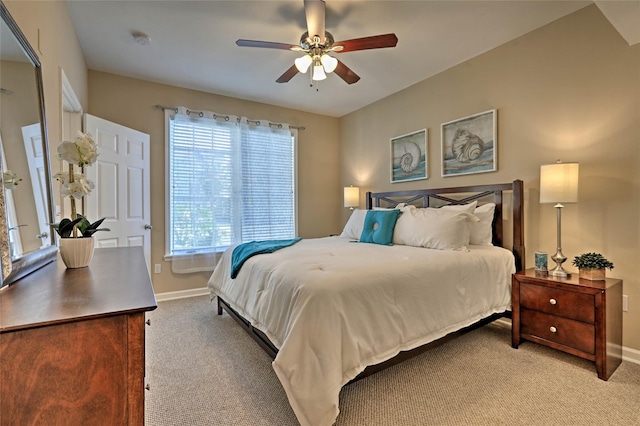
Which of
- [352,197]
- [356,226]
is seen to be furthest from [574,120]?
[352,197]

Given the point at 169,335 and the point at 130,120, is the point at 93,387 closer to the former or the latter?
the point at 169,335

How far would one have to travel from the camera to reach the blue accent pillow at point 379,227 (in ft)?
10.3

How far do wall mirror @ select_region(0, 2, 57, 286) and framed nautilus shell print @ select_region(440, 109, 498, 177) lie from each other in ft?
11.5

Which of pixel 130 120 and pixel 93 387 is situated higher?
pixel 130 120

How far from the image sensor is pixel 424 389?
1935 mm

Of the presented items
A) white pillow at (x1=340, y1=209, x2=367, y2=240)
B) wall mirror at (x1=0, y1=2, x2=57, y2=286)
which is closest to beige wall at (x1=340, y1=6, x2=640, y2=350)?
white pillow at (x1=340, y1=209, x2=367, y2=240)

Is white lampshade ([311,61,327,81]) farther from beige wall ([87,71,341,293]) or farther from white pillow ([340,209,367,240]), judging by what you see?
beige wall ([87,71,341,293])

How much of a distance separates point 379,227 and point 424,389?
163 centimetres

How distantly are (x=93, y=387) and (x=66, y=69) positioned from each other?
263cm

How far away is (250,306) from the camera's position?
2.24 m

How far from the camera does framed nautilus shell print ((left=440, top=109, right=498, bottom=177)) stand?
3.09 metres

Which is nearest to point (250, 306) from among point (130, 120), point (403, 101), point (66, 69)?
point (66, 69)

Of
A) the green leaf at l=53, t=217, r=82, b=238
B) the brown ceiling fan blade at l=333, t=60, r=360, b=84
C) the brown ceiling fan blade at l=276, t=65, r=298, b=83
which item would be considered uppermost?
the brown ceiling fan blade at l=276, t=65, r=298, b=83

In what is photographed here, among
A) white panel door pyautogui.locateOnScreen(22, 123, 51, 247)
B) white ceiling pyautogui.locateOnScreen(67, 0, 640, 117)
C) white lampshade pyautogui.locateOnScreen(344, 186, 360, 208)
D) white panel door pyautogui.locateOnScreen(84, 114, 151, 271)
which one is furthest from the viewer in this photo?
white lampshade pyautogui.locateOnScreen(344, 186, 360, 208)
